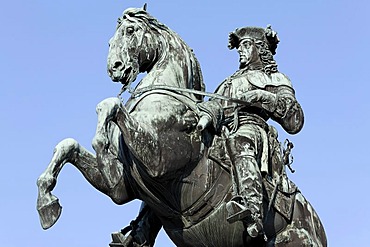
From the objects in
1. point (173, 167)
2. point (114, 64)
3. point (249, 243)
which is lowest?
point (249, 243)

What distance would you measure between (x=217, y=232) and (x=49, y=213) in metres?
1.72

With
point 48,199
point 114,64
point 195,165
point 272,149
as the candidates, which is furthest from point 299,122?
point 48,199

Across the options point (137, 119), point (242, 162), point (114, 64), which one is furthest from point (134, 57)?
point (242, 162)

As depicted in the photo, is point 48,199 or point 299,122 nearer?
point 48,199

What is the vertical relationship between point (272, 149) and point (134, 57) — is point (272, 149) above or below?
below

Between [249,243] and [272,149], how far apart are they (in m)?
1.05

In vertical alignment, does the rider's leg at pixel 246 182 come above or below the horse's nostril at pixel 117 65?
below

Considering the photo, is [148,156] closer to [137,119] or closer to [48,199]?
[137,119]

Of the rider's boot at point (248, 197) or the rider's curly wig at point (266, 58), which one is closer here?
the rider's boot at point (248, 197)

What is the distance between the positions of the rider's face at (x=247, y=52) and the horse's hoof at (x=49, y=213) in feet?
9.19

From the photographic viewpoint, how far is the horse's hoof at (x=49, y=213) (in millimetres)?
9773

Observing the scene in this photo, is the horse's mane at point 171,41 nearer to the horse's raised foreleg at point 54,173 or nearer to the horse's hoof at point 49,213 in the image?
the horse's raised foreleg at point 54,173

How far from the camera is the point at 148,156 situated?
32.6 feet

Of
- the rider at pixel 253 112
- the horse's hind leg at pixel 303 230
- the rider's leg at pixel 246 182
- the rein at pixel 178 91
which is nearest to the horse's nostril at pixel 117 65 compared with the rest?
the rein at pixel 178 91
